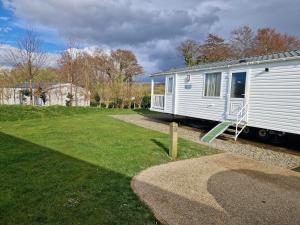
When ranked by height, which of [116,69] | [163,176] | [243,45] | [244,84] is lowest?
[163,176]

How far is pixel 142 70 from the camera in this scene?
36781 millimetres

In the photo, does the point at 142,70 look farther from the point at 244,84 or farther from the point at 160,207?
the point at 160,207

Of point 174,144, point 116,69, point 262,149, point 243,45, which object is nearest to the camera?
point 174,144

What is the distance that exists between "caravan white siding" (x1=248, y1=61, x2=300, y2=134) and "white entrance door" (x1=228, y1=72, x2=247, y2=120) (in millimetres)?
396

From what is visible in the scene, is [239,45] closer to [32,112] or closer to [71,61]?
[71,61]

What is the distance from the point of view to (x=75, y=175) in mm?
5180

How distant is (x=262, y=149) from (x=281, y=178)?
3.12 m

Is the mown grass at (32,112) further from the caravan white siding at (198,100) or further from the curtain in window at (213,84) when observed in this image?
the curtain in window at (213,84)

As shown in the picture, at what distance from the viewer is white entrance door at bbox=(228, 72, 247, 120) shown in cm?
973

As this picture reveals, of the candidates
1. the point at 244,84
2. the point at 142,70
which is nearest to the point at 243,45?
the point at 142,70

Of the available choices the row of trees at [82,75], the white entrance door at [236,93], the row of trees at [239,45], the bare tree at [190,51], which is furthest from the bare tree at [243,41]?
the white entrance door at [236,93]

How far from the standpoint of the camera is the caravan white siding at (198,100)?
10.7m

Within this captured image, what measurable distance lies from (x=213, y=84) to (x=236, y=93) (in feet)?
4.99

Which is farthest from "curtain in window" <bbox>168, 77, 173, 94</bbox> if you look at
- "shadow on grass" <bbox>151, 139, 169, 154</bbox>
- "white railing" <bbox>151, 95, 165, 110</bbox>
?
"shadow on grass" <bbox>151, 139, 169, 154</bbox>
